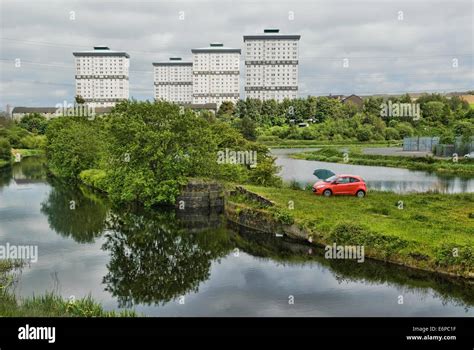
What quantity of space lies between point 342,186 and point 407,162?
1081 inches

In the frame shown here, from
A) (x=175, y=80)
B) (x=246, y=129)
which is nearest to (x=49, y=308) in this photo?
Result: (x=246, y=129)

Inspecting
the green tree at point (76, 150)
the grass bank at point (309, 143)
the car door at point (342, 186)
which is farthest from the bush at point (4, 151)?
the car door at point (342, 186)

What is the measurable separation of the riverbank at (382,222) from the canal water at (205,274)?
552mm

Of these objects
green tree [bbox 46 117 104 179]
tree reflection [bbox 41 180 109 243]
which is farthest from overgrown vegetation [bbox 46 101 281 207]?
green tree [bbox 46 117 104 179]

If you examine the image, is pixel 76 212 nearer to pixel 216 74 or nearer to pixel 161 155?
pixel 161 155

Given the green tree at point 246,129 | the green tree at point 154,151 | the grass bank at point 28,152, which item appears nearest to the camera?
the green tree at point 154,151

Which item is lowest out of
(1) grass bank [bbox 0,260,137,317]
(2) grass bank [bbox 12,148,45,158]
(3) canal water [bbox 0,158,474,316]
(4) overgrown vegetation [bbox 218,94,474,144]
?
(3) canal water [bbox 0,158,474,316]

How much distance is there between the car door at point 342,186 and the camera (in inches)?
978

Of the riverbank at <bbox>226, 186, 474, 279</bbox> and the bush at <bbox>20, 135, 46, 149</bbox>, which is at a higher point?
the bush at <bbox>20, 135, 46, 149</bbox>

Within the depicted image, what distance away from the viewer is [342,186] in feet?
81.9

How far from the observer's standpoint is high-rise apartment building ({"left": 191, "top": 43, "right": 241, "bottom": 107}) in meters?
90.6

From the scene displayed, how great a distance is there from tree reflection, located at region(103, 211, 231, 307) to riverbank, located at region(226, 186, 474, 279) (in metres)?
2.42

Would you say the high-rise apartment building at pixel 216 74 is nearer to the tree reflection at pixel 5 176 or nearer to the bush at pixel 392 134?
the bush at pixel 392 134

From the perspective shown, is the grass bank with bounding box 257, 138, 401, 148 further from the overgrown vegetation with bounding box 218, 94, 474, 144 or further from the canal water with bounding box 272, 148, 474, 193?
the canal water with bounding box 272, 148, 474, 193
